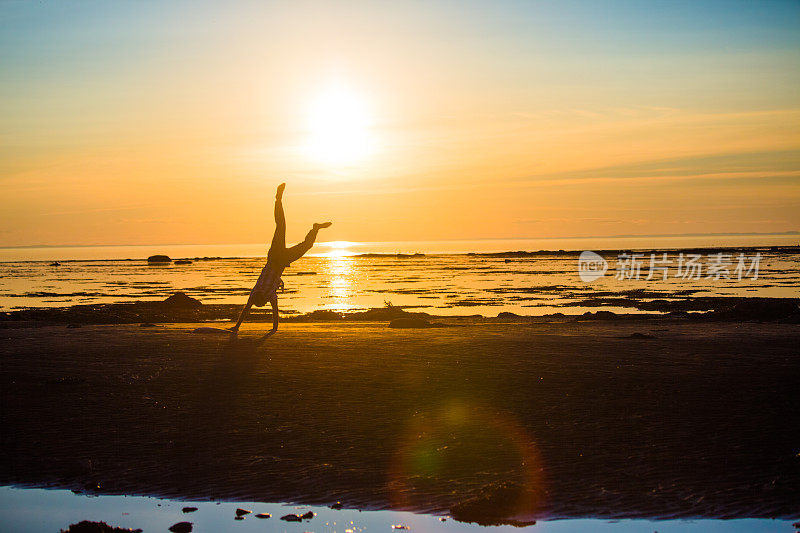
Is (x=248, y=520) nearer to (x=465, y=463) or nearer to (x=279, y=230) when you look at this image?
(x=465, y=463)

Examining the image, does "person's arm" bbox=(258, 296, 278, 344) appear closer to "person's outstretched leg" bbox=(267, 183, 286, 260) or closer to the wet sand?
"person's outstretched leg" bbox=(267, 183, 286, 260)

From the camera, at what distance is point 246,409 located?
40.1 ft

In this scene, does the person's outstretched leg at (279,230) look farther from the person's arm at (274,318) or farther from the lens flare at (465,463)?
the lens flare at (465,463)

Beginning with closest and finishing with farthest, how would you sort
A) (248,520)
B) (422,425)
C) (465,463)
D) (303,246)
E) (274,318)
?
(248,520)
(465,463)
(422,425)
(303,246)
(274,318)

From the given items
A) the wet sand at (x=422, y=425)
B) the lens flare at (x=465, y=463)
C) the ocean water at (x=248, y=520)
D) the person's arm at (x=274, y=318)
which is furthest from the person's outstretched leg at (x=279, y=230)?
the ocean water at (x=248, y=520)

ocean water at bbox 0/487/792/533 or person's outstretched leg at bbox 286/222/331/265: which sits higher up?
person's outstretched leg at bbox 286/222/331/265

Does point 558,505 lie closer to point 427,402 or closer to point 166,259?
point 427,402

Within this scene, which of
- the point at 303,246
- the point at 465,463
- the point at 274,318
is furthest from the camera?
the point at 274,318

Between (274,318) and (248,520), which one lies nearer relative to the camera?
(248,520)

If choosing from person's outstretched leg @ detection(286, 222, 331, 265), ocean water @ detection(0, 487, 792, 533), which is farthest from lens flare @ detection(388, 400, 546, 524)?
person's outstretched leg @ detection(286, 222, 331, 265)

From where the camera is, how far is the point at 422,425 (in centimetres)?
1127

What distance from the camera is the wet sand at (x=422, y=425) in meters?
8.88

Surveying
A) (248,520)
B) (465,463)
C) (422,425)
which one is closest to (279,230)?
(422,425)

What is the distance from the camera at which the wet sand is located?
29.1ft
